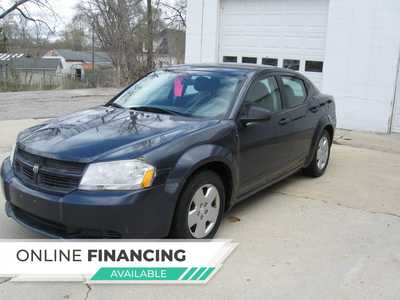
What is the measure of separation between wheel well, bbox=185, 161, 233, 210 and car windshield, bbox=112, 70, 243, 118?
522mm

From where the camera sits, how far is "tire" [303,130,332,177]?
5.97 metres

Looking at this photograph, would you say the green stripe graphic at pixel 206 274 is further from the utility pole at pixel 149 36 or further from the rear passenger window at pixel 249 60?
the utility pole at pixel 149 36

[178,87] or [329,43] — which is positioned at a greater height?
[329,43]

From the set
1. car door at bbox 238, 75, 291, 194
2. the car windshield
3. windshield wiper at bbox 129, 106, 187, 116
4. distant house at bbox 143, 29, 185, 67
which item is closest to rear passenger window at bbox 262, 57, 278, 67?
car door at bbox 238, 75, 291, 194

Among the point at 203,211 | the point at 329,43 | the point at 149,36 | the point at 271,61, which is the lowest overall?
the point at 203,211

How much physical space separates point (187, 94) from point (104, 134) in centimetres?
120

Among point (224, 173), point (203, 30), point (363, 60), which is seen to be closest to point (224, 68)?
point (224, 173)

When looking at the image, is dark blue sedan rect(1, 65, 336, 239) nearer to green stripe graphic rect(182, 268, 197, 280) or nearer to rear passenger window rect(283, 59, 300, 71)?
green stripe graphic rect(182, 268, 197, 280)

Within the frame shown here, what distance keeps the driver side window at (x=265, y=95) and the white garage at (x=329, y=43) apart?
5.33 m

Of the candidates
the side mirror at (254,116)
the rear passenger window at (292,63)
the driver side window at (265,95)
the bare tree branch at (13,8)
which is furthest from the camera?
the bare tree branch at (13,8)

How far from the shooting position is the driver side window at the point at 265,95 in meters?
4.46

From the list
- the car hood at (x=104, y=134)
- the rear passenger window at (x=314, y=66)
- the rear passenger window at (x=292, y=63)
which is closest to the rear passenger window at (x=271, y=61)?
the rear passenger window at (x=292, y=63)

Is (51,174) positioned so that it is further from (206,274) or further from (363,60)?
(363,60)

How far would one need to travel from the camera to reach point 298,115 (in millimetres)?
5254
